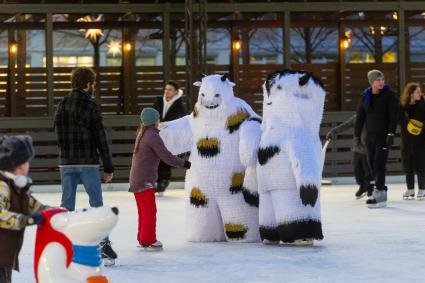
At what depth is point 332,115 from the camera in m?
19.6

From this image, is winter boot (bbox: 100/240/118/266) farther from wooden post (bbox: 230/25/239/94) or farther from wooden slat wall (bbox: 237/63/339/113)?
wooden post (bbox: 230/25/239/94)

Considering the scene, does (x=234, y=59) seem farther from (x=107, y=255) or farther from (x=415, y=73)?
(x=107, y=255)

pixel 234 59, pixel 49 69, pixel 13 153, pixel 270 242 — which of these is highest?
pixel 234 59

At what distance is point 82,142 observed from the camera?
7.93 m

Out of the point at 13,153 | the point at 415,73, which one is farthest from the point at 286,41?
the point at 13,153

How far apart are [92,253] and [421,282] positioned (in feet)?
8.77

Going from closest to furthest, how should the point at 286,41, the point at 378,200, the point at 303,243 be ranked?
1. the point at 303,243
2. the point at 378,200
3. the point at 286,41

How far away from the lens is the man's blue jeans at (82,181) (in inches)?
312

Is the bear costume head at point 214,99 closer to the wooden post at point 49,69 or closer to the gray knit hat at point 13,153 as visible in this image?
the gray knit hat at point 13,153

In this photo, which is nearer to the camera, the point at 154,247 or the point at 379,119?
the point at 154,247

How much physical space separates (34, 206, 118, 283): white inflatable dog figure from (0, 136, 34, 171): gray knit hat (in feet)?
0.98

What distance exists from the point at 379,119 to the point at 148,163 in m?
4.49

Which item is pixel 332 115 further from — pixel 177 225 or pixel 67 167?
pixel 67 167

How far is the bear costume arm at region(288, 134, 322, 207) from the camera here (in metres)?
8.77
